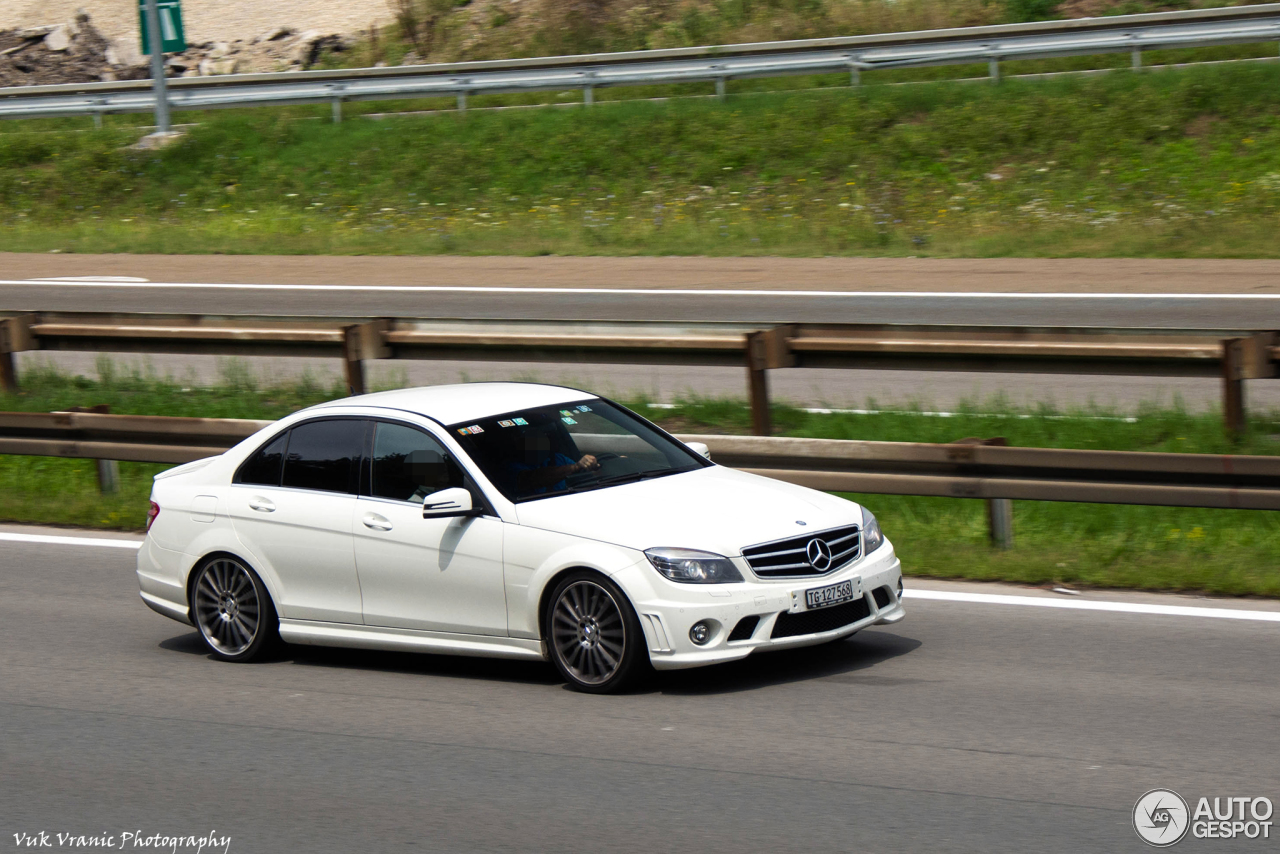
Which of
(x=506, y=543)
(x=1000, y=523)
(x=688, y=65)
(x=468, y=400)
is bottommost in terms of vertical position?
(x=1000, y=523)

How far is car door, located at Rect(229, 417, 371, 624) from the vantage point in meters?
7.88

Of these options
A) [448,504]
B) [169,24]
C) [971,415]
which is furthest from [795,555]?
[169,24]

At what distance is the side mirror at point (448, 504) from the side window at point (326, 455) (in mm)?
724

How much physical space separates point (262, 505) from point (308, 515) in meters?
0.34

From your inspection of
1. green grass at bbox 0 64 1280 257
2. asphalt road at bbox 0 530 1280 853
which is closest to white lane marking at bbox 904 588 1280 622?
asphalt road at bbox 0 530 1280 853

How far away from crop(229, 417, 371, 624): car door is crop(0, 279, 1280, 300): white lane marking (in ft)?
39.7

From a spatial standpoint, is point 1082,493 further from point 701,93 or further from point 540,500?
point 701,93

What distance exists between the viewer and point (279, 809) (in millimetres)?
5953

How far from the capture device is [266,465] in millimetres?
8352

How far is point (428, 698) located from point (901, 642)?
7.76ft

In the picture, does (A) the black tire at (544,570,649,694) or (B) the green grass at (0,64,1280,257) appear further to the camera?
(B) the green grass at (0,64,1280,257)

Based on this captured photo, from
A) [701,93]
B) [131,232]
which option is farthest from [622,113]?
[131,232]

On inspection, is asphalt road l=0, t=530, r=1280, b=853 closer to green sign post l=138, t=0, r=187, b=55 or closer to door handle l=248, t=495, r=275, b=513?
door handle l=248, t=495, r=275, b=513

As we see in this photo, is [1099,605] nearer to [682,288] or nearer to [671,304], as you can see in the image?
[671,304]
